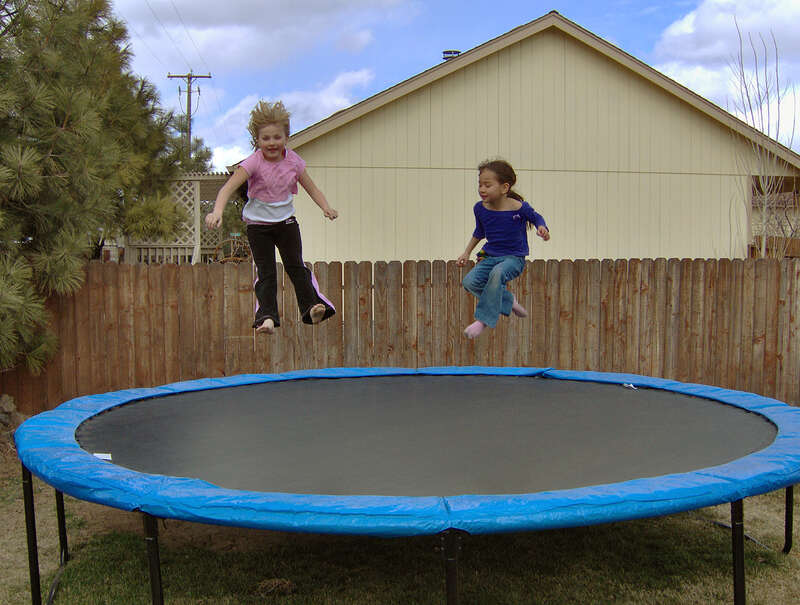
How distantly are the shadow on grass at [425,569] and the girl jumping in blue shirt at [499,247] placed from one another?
0.90 meters

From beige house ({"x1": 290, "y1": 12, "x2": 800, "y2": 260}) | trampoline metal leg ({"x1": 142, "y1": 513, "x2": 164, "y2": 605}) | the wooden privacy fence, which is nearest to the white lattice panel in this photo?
beige house ({"x1": 290, "y1": 12, "x2": 800, "y2": 260})

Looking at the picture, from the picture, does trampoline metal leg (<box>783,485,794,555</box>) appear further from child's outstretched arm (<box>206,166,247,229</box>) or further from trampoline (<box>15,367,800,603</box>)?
child's outstretched arm (<box>206,166,247,229</box>)

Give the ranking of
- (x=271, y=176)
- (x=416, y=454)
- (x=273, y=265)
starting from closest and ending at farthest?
1. (x=416, y=454)
2. (x=271, y=176)
3. (x=273, y=265)

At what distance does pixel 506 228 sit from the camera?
315cm

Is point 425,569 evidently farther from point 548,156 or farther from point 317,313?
point 548,156

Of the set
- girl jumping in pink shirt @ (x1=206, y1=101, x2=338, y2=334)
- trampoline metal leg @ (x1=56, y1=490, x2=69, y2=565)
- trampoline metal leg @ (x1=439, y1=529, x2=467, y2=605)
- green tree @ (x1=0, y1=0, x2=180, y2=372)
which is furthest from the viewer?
green tree @ (x1=0, y1=0, x2=180, y2=372)

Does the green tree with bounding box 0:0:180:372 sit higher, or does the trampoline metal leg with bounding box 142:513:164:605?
the green tree with bounding box 0:0:180:372

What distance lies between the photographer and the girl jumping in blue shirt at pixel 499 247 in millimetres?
3086

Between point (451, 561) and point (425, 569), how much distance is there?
1.05 m

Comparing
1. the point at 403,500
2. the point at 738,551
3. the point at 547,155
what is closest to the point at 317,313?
the point at 403,500

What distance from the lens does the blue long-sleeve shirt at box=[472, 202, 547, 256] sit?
3120 mm

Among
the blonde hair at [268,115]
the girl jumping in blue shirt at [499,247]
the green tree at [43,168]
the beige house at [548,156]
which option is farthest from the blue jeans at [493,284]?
the beige house at [548,156]

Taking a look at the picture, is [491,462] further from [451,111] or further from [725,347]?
[451,111]

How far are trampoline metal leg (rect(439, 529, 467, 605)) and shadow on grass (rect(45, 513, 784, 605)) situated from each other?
75 cm
